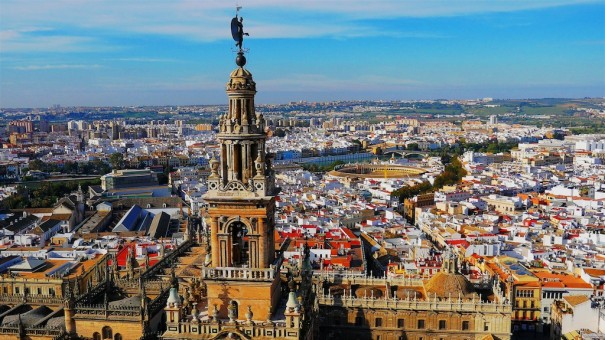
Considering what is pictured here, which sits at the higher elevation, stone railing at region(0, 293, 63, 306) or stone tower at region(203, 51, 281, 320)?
stone tower at region(203, 51, 281, 320)

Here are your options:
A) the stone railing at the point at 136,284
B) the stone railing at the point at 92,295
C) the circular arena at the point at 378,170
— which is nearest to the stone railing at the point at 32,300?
the stone railing at the point at 92,295

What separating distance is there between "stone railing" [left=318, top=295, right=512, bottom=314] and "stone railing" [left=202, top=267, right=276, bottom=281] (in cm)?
1691

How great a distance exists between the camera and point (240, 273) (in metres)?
20.4

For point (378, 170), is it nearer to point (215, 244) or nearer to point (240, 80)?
point (215, 244)

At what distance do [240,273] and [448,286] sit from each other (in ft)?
65.5

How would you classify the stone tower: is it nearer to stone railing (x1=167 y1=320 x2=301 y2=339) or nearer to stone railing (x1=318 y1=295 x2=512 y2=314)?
stone railing (x1=167 y1=320 x2=301 y2=339)

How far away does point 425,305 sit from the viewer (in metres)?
35.6

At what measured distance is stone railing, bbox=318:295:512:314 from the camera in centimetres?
3456

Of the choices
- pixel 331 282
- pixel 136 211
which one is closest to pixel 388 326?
Result: pixel 331 282

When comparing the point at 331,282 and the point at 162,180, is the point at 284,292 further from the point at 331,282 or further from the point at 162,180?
the point at 162,180

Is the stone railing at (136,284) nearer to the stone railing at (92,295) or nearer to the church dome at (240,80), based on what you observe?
the stone railing at (92,295)

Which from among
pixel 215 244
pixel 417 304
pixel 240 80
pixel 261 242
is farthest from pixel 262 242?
pixel 417 304

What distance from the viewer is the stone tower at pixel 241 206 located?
796 inches

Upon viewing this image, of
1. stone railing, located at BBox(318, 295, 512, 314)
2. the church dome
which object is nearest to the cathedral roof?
stone railing, located at BBox(318, 295, 512, 314)
